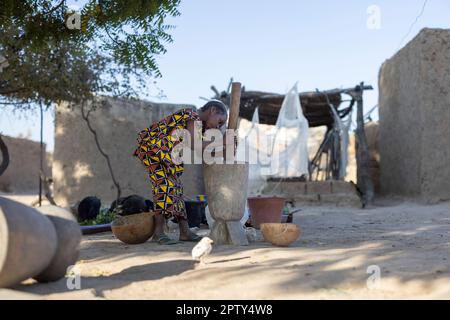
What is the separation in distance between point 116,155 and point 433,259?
7539mm

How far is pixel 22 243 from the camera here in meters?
2.21

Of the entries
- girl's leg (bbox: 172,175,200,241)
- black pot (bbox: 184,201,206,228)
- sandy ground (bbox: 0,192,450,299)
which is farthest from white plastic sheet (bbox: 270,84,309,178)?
girl's leg (bbox: 172,175,200,241)

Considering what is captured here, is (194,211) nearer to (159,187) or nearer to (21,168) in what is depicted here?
(159,187)

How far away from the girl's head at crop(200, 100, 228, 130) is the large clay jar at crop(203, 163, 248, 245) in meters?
0.35

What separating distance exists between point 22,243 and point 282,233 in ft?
6.94


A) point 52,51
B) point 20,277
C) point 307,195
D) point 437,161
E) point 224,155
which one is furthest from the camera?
point 307,195

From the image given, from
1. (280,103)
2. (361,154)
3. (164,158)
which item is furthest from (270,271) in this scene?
(280,103)

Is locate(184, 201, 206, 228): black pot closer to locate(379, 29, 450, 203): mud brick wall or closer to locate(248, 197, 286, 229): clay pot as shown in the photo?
locate(248, 197, 286, 229): clay pot

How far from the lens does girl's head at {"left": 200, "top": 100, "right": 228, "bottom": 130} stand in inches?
164

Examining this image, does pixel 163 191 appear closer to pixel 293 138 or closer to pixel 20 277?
pixel 20 277

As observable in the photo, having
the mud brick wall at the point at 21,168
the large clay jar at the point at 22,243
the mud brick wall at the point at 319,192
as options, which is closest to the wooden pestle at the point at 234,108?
the large clay jar at the point at 22,243

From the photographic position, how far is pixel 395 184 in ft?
33.3

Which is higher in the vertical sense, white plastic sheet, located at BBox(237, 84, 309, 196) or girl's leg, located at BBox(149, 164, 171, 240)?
white plastic sheet, located at BBox(237, 84, 309, 196)
